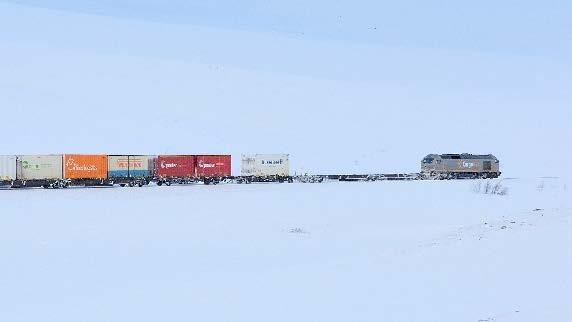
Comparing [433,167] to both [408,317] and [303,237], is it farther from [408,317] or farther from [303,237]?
[408,317]

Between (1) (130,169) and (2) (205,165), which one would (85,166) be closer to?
(1) (130,169)

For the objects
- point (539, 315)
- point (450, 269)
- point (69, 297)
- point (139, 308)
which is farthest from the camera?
point (450, 269)

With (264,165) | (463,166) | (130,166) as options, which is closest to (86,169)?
(130,166)

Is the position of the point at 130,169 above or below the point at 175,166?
below

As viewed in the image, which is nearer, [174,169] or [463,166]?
[174,169]

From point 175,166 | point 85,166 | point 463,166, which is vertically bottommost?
point 463,166

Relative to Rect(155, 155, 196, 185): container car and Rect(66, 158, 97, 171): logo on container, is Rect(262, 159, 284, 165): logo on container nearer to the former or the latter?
Rect(155, 155, 196, 185): container car

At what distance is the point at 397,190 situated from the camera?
149ft

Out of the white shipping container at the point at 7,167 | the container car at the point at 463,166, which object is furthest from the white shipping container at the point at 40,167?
the container car at the point at 463,166

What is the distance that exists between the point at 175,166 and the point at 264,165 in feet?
29.6

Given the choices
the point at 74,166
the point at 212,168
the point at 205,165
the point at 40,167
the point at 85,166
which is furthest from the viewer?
the point at 212,168

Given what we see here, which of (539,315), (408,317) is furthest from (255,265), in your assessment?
(539,315)

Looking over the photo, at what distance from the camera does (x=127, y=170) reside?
47.5 m

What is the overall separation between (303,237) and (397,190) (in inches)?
906
